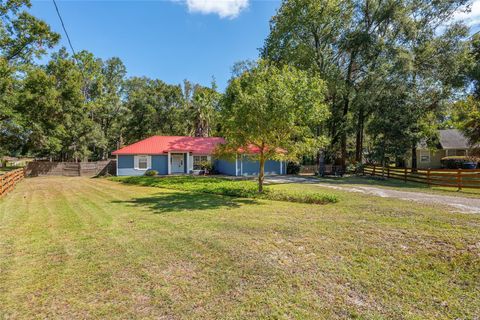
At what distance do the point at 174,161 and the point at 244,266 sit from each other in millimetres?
23290

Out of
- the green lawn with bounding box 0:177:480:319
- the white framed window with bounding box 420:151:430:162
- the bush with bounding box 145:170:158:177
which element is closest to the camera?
the green lawn with bounding box 0:177:480:319

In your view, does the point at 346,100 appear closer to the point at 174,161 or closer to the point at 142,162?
the point at 174,161

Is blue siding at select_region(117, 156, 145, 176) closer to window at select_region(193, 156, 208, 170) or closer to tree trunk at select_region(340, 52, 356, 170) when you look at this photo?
window at select_region(193, 156, 208, 170)

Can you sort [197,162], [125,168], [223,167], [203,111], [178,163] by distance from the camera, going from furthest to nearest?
[203,111] → [197,162] → [223,167] → [178,163] → [125,168]

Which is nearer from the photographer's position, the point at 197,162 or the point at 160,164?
the point at 160,164

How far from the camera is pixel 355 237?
6094mm

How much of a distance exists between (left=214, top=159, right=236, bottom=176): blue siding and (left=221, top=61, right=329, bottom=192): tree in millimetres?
12242

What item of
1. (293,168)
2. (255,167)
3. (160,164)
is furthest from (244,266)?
(293,168)

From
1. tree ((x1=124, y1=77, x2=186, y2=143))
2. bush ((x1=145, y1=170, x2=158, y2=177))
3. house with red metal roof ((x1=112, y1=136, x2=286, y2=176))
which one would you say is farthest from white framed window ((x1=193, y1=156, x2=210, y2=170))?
tree ((x1=124, y1=77, x2=186, y2=143))

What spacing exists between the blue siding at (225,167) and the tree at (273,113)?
12.2 m

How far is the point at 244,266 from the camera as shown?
4.84 metres

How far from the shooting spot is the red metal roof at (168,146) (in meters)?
Answer: 25.9

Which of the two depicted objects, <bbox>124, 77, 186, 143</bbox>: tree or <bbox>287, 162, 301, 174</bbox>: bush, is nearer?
<bbox>287, 162, 301, 174</bbox>: bush

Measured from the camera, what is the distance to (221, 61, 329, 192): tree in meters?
11.7
